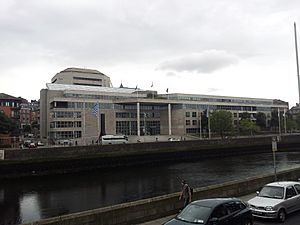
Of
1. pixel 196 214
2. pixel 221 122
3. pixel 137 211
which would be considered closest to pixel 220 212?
pixel 196 214

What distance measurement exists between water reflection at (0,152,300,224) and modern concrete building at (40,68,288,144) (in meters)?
47.1

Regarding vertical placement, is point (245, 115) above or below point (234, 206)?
above

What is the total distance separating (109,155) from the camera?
60.0m

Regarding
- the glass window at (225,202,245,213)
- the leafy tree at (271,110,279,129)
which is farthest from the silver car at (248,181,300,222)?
the leafy tree at (271,110,279,129)

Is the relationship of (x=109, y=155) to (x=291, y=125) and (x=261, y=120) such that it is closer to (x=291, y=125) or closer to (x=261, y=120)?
(x=261, y=120)

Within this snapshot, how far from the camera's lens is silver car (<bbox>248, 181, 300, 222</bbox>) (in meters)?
15.4

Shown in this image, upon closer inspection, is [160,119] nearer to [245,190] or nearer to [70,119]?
[70,119]

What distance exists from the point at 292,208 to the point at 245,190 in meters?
5.14

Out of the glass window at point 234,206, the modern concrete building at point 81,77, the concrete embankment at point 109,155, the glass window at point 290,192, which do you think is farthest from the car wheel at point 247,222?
the modern concrete building at point 81,77

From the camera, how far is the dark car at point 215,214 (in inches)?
469

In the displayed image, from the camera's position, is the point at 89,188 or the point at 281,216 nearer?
the point at 281,216

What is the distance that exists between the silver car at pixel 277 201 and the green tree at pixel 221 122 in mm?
96674

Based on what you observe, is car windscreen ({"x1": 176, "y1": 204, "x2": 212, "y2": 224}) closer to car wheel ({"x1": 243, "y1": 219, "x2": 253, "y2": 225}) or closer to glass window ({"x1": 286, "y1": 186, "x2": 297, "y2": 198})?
car wheel ({"x1": 243, "y1": 219, "x2": 253, "y2": 225})

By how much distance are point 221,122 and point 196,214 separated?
103310 millimetres
